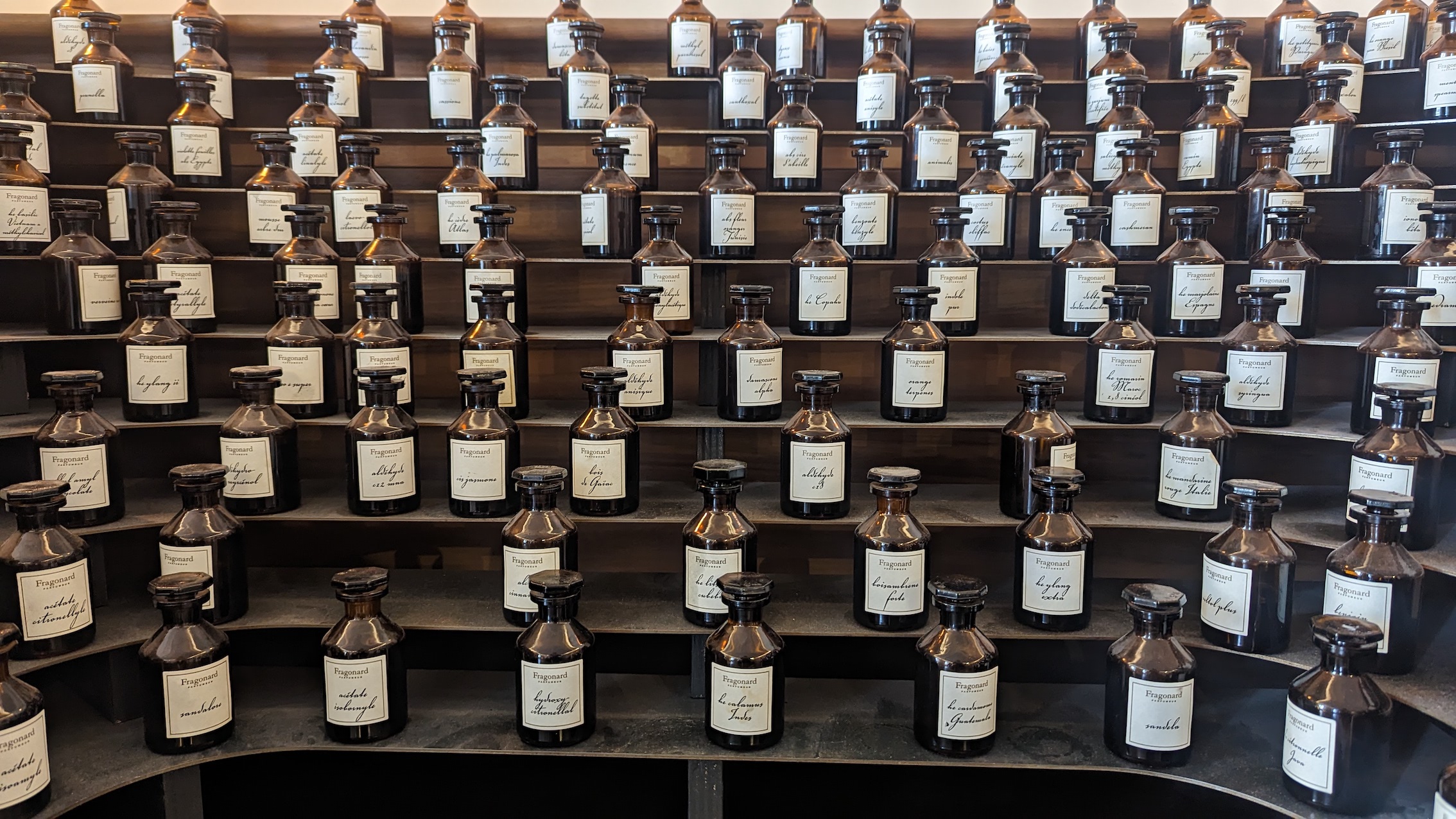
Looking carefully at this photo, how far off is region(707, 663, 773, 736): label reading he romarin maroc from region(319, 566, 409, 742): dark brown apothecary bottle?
0.57 meters

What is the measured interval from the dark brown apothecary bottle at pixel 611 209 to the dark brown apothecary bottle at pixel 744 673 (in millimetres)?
753

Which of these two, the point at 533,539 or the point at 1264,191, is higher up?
the point at 1264,191

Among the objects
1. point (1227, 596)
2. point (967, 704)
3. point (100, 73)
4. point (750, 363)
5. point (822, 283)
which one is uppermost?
point (100, 73)

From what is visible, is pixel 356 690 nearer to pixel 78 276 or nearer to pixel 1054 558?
pixel 78 276

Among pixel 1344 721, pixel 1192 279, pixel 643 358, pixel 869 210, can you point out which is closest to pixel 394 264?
pixel 643 358

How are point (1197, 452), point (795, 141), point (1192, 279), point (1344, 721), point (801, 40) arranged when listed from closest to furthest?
point (1344, 721)
point (1197, 452)
point (1192, 279)
point (795, 141)
point (801, 40)

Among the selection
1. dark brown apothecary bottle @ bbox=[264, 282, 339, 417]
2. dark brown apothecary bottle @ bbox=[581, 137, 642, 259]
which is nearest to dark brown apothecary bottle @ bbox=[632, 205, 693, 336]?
dark brown apothecary bottle @ bbox=[581, 137, 642, 259]

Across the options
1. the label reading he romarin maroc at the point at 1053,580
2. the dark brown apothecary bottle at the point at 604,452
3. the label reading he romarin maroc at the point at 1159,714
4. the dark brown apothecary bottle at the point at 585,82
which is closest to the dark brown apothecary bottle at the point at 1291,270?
the label reading he romarin maroc at the point at 1053,580

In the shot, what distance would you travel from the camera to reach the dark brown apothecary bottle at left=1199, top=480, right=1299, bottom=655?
1746 mm

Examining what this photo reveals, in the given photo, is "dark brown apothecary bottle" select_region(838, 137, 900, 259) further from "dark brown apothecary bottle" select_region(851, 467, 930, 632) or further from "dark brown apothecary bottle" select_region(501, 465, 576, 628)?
"dark brown apothecary bottle" select_region(501, 465, 576, 628)

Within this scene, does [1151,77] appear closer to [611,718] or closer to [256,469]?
[611,718]

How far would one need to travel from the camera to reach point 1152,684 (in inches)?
67.7

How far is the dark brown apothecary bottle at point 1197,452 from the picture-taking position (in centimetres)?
188

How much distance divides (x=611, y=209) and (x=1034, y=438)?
3.15ft
